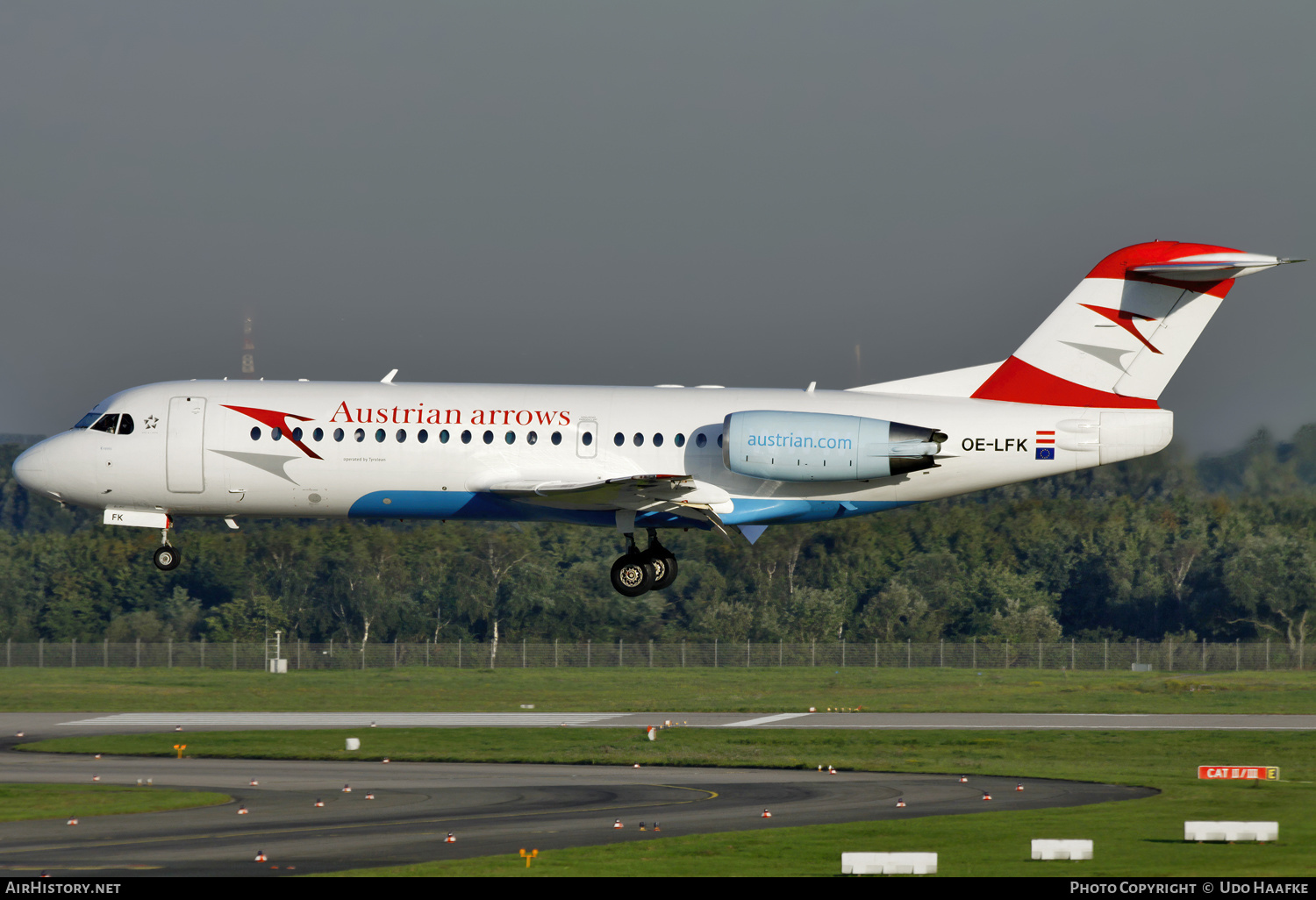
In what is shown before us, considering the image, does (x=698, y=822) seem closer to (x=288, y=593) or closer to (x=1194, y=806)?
(x=1194, y=806)

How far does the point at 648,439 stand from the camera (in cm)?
3334

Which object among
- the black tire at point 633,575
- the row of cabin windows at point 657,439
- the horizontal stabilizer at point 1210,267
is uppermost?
the horizontal stabilizer at point 1210,267

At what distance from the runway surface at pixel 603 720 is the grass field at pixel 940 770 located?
212 centimetres

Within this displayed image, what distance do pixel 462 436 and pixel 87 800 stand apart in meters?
10.2

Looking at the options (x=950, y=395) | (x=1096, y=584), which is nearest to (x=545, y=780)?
(x=950, y=395)

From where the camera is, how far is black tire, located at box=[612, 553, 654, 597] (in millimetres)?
34688

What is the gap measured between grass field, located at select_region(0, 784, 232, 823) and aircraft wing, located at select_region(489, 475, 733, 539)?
8506 millimetres

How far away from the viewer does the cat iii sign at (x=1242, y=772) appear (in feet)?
110

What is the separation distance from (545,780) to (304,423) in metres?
9.16

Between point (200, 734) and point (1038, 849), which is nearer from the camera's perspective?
point (1038, 849)

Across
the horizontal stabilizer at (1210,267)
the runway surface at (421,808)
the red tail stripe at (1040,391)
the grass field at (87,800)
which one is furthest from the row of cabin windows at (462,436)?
the horizontal stabilizer at (1210,267)

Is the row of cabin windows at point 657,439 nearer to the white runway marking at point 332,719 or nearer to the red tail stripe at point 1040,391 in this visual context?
the red tail stripe at point 1040,391

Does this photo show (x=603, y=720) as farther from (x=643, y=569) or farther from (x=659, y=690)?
(x=643, y=569)
